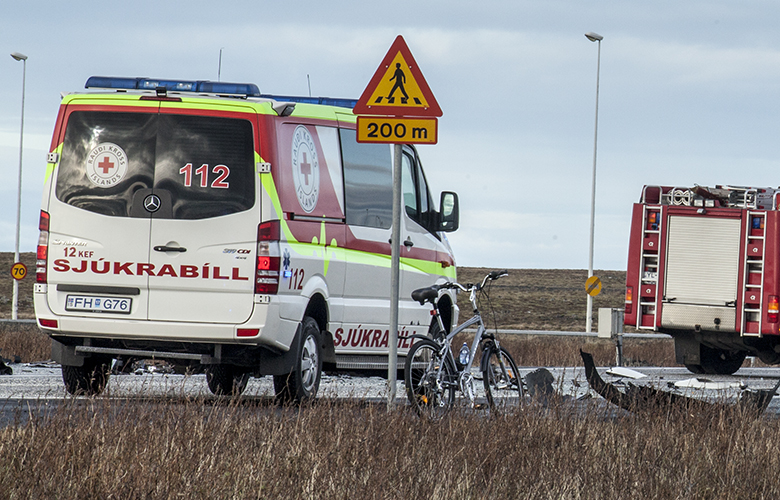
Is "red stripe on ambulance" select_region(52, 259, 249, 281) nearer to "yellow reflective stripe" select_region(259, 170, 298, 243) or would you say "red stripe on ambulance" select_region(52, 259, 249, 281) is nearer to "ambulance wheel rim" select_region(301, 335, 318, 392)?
"yellow reflective stripe" select_region(259, 170, 298, 243)

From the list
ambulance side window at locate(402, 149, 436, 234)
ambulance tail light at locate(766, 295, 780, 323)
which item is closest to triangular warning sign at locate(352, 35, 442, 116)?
ambulance side window at locate(402, 149, 436, 234)

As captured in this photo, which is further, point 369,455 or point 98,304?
point 98,304

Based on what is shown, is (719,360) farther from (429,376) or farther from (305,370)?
(429,376)

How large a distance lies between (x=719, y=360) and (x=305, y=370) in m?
13.2

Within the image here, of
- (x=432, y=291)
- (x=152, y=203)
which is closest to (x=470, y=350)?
(x=432, y=291)

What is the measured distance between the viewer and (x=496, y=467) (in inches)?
222

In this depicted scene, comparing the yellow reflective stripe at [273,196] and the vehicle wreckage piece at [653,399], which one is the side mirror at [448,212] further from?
the vehicle wreckage piece at [653,399]

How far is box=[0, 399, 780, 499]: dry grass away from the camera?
4738mm

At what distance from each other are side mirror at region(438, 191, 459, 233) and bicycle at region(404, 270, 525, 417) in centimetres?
203

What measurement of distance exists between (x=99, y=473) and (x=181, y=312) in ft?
14.8

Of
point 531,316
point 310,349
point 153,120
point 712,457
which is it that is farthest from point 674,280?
point 531,316

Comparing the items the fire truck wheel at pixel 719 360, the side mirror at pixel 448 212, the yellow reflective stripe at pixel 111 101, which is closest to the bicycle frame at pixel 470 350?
the side mirror at pixel 448 212

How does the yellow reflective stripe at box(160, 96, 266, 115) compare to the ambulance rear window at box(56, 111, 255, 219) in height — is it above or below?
above

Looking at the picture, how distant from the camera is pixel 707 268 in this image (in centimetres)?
1967
